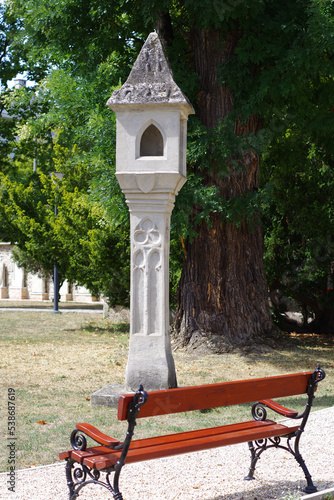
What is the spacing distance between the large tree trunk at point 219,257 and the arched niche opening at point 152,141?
454cm

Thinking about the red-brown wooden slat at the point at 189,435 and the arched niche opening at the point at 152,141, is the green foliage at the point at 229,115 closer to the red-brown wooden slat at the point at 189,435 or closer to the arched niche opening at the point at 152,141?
the arched niche opening at the point at 152,141

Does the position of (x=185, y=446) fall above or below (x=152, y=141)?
below

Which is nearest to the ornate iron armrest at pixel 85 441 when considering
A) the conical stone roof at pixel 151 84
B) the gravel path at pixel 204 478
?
the gravel path at pixel 204 478

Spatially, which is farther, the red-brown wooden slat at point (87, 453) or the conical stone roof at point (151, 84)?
the conical stone roof at point (151, 84)

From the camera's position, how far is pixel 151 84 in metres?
7.41

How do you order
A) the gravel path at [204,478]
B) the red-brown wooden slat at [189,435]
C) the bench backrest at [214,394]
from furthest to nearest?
1. the gravel path at [204,478]
2. the red-brown wooden slat at [189,435]
3. the bench backrest at [214,394]

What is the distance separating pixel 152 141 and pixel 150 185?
26.5 inches

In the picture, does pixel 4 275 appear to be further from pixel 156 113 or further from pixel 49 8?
pixel 156 113

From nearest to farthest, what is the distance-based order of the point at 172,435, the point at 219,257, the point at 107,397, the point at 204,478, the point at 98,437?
the point at 98,437 → the point at 172,435 → the point at 204,478 → the point at 107,397 → the point at 219,257

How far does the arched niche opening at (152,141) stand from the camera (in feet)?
25.4

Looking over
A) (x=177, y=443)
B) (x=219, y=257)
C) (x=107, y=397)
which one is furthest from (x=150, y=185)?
(x=219, y=257)

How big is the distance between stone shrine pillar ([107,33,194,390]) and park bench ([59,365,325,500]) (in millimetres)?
2820

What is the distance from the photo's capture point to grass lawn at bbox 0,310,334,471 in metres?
6.46

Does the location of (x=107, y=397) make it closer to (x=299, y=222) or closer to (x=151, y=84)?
(x=151, y=84)
